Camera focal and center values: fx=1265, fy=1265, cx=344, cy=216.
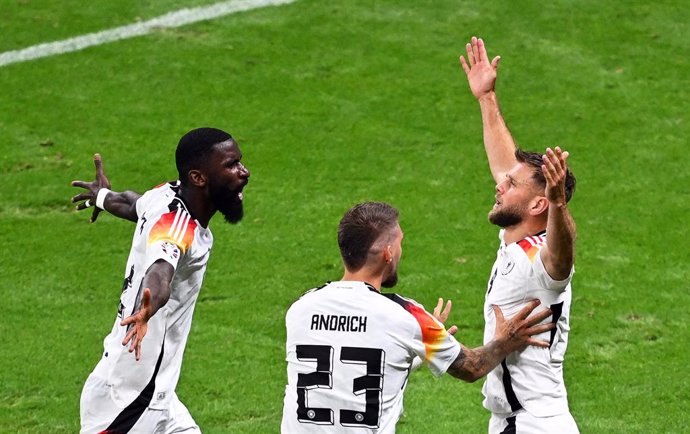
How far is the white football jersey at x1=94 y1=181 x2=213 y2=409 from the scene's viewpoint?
20.5 ft

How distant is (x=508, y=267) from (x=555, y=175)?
0.80 meters

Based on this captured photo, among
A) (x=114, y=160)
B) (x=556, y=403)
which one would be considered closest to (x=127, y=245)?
(x=114, y=160)

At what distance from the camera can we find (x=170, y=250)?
19.6 feet

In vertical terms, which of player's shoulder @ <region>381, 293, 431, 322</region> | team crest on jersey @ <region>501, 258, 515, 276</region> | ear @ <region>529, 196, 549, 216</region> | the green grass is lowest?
the green grass

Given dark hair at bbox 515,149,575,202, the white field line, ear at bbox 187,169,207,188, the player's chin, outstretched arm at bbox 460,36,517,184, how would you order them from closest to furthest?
dark hair at bbox 515,149,575,202
ear at bbox 187,169,207,188
the player's chin
outstretched arm at bbox 460,36,517,184
the white field line

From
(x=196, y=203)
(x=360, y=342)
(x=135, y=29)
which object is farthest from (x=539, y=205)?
(x=135, y=29)

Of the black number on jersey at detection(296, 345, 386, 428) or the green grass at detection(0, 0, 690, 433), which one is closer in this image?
the black number on jersey at detection(296, 345, 386, 428)

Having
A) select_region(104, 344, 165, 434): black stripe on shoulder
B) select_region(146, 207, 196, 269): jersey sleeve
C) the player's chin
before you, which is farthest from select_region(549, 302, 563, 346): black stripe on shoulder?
select_region(104, 344, 165, 434): black stripe on shoulder

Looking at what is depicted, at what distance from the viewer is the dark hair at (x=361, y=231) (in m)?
5.54


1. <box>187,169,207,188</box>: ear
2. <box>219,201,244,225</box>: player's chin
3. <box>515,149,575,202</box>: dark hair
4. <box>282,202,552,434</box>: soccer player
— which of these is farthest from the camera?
<box>219,201,244,225</box>: player's chin

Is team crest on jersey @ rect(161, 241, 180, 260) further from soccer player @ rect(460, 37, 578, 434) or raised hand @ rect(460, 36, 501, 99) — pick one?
raised hand @ rect(460, 36, 501, 99)

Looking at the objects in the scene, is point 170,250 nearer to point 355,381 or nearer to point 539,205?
point 355,381

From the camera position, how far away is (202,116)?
12453 millimetres

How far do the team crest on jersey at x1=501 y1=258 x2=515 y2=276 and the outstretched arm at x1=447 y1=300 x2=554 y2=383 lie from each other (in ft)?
0.73
